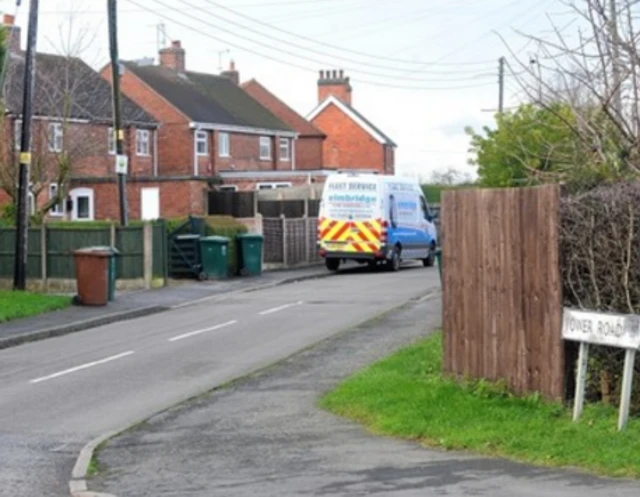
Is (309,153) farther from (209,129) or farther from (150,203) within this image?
(150,203)

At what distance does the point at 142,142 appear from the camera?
57.6 metres

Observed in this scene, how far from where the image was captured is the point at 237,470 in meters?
10.6

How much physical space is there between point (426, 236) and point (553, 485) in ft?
109

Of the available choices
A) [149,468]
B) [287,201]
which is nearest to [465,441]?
[149,468]

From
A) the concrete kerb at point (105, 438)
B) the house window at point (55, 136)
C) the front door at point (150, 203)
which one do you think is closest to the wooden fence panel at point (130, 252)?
the house window at point (55, 136)

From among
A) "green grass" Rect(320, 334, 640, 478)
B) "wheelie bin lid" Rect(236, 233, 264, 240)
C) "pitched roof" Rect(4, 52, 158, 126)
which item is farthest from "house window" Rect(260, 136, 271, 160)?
"green grass" Rect(320, 334, 640, 478)

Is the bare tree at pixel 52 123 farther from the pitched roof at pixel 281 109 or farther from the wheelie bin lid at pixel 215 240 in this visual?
the pitched roof at pixel 281 109

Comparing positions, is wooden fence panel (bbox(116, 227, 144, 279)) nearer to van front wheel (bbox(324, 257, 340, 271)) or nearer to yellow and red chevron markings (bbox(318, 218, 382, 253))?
yellow and red chevron markings (bbox(318, 218, 382, 253))

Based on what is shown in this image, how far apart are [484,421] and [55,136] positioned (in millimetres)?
34691

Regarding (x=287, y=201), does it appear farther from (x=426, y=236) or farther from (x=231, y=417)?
(x=231, y=417)

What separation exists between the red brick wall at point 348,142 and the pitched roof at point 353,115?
19cm

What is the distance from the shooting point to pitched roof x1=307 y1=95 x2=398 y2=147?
76.4 meters

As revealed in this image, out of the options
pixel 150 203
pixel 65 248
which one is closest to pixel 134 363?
pixel 65 248

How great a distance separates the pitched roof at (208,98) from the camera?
199 feet
